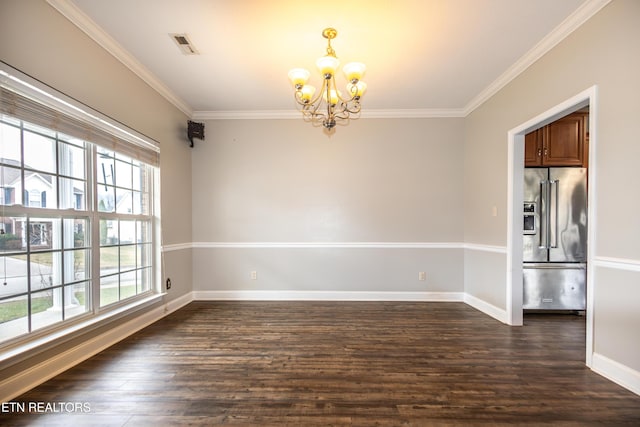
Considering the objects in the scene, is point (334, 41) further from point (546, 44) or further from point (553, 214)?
point (553, 214)

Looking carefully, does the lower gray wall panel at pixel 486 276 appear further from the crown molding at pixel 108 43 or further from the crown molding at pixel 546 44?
the crown molding at pixel 108 43

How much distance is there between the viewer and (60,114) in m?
2.14

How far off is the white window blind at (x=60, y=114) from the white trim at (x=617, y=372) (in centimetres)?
442

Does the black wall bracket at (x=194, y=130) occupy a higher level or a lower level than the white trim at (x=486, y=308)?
higher

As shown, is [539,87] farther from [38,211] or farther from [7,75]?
[38,211]

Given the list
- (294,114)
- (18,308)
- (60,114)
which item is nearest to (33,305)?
(18,308)

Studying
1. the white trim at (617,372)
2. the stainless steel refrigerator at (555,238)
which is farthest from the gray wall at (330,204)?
the white trim at (617,372)

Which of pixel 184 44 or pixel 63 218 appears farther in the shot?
pixel 184 44

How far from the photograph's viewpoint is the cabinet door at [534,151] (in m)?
3.40

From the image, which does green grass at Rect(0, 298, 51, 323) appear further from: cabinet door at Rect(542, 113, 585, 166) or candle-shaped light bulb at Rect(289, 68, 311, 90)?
cabinet door at Rect(542, 113, 585, 166)

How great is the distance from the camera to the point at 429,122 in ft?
13.6

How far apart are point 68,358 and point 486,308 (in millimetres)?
4318

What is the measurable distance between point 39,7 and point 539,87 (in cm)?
414

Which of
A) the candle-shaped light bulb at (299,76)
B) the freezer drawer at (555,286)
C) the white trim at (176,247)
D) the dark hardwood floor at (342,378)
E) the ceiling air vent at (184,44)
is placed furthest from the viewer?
the white trim at (176,247)
